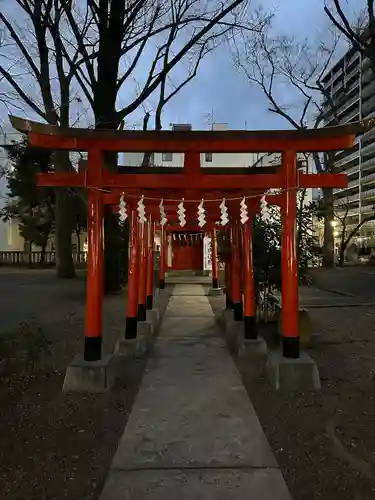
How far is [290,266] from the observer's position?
598cm

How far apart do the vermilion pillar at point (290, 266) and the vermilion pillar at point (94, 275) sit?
232cm

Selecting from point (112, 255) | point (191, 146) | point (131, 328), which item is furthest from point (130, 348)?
point (112, 255)

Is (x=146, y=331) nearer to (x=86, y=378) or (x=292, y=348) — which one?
(x=86, y=378)

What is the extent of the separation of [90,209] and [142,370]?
2397 mm

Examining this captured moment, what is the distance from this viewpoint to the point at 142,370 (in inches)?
265

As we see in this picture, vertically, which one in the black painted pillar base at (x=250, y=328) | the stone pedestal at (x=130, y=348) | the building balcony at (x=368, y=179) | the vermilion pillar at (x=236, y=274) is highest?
the building balcony at (x=368, y=179)

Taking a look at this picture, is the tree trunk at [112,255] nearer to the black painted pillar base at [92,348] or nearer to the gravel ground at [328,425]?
the gravel ground at [328,425]

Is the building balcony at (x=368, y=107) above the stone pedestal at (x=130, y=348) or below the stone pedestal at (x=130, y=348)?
above

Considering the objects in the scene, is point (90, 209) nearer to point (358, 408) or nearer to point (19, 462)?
point (19, 462)

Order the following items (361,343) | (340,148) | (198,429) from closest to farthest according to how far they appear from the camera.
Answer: (198,429), (340,148), (361,343)

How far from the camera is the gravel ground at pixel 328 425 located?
11.4ft

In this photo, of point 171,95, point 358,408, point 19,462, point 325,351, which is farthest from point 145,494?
point 171,95

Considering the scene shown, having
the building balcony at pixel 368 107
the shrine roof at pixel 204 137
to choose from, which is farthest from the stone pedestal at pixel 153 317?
the building balcony at pixel 368 107

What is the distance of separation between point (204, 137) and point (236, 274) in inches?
189
